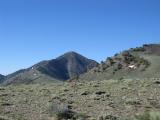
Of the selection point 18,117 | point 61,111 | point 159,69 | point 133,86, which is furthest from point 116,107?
point 159,69

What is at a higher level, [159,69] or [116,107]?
[159,69]

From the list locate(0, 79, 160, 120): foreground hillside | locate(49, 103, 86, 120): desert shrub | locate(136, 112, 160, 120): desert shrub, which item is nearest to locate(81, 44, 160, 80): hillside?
locate(0, 79, 160, 120): foreground hillside

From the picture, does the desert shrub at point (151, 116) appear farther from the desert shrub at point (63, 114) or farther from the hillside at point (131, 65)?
the hillside at point (131, 65)

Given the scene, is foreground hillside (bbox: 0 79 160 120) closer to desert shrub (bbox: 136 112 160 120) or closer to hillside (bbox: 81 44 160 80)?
desert shrub (bbox: 136 112 160 120)

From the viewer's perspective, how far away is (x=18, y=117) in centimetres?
2425

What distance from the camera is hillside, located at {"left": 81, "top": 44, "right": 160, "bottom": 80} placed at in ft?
239

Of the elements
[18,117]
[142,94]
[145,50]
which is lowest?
[18,117]

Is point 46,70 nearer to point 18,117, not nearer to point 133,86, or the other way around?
point 133,86

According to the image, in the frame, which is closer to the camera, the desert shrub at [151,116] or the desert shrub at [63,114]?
the desert shrub at [151,116]

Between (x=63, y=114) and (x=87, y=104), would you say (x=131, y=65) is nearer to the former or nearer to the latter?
(x=87, y=104)

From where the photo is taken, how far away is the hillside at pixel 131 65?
72938mm

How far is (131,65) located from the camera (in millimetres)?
80500

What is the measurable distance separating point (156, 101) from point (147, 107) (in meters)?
2.22

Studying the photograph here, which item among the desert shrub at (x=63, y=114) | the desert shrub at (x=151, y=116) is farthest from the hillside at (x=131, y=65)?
the desert shrub at (x=151, y=116)
